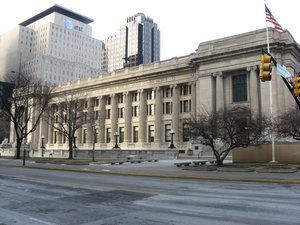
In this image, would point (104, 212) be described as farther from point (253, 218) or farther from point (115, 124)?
point (115, 124)

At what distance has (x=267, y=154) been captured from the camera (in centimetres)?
3241

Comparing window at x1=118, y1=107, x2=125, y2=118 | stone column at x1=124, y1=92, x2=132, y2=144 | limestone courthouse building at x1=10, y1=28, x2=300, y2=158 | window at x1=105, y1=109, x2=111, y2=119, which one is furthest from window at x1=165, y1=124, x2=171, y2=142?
window at x1=105, y1=109, x2=111, y2=119

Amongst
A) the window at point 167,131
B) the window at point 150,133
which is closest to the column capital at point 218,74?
the window at point 167,131

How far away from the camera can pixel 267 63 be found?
12.6m

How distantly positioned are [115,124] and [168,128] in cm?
1589

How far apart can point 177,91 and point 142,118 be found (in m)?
10.7

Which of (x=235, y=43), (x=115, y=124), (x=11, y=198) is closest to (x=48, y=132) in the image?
(x=115, y=124)

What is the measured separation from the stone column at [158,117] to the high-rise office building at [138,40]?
369 feet

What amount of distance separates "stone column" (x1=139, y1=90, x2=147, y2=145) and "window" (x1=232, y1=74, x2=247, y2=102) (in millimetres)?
22939

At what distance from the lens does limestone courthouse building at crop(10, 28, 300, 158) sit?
168 ft

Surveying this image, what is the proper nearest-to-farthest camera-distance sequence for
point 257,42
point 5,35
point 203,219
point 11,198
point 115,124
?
point 203,219
point 11,198
point 257,42
point 115,124
point 5,35

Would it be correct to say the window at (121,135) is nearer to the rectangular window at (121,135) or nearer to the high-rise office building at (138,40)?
the rectangular window at (121,135)

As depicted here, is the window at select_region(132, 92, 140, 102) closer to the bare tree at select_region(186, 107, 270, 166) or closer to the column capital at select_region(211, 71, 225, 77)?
the column capital at select_region(211, 71, 225, 77)

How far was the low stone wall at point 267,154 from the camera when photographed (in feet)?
101
